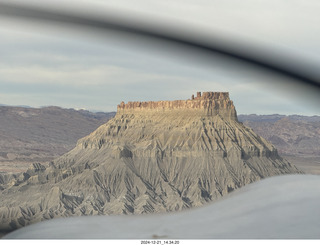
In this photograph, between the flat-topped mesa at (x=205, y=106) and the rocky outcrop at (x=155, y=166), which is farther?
the flat-topped mesa at (x=205, y=106)

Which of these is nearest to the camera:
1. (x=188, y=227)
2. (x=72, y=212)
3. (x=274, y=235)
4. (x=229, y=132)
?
(x=274, y=235)

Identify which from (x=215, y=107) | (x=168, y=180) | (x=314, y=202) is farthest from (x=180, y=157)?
(x=314, y=202)

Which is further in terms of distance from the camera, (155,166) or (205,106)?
(205,106)

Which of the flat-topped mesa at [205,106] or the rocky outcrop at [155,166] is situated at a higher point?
the flat-topped mesa at [205,106]

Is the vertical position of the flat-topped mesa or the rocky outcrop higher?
the flat-topped mesa

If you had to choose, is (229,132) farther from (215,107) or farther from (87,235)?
(87,235)

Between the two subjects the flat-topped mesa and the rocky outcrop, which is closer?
the rocky outcrop

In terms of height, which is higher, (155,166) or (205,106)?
(205,106)

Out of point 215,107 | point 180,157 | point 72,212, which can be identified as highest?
point 215,107
